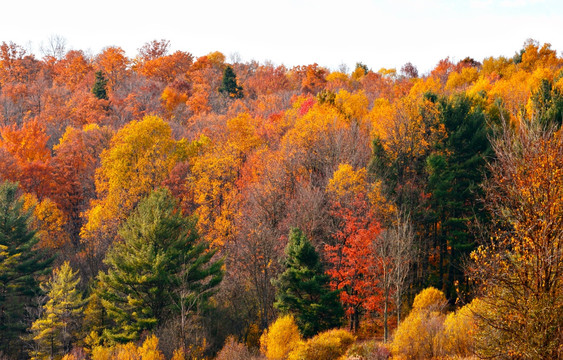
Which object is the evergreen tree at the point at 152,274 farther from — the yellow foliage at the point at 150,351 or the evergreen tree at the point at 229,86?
the evergreen tree at the point at 229,86

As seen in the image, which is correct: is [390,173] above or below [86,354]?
above

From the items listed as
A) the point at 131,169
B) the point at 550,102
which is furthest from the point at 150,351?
the point at 550,102

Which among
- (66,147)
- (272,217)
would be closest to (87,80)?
(66,147)

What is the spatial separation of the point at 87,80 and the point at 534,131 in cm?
7292

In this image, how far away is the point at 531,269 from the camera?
10758mm

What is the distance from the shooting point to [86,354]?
27.7 m

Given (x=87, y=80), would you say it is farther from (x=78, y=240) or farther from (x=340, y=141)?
(x=340, y=141)

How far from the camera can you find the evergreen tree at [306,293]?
24.3 meters

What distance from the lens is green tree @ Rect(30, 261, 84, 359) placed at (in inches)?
1046

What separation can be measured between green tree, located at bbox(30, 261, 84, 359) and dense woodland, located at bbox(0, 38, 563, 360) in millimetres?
140

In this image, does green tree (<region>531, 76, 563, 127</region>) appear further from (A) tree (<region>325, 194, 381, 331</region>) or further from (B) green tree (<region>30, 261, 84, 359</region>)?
(B) green tree (<region>30, 261, 84, 359</region>)

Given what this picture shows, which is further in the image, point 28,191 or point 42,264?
point 28,191

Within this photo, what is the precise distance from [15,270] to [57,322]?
639cm

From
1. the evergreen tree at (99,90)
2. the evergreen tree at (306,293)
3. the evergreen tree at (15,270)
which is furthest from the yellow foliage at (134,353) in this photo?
the evergreen tree at (99,90)
